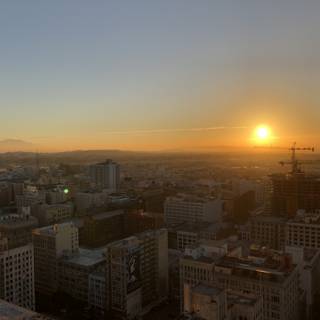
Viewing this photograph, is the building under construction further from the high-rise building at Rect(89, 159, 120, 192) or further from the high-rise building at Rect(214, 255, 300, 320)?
the high-rise building at Rect(89, 159, 120, 192)

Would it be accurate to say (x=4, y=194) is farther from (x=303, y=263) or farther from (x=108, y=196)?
(x=303, y=263)

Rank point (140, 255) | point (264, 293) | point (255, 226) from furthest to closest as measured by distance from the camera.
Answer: point (255, 226)
point (140, 255)
point (264, 293)

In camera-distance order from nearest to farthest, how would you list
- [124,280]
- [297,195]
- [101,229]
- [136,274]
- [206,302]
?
[206,302] < [124,280] < [136,274] < [101,229] < [297,195]

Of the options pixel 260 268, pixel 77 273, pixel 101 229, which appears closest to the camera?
pixel 260 268

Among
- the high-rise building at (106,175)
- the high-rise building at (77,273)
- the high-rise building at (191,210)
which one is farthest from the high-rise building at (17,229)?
the high-rise building at (106,175)

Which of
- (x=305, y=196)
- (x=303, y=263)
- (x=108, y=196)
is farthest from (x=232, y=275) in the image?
(x=108, y=196)

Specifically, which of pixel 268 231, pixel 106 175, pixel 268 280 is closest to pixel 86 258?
pixel 268 280

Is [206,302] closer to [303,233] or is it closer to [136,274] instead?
[136,274]

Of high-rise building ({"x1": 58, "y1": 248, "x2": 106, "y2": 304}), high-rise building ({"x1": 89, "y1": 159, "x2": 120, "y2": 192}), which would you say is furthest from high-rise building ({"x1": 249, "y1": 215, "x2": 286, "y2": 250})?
high-rise building ({"x1": 89, "y1": 159, "x2": 120, "y2": 192})

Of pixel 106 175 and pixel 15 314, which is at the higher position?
pixel 106 175
